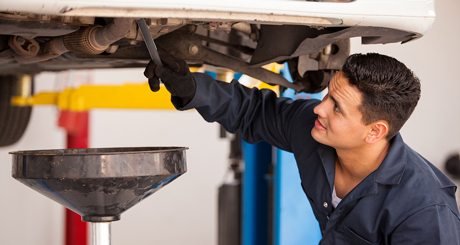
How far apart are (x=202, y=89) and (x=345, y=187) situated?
0.55m

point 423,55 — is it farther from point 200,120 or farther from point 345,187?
point 345,187

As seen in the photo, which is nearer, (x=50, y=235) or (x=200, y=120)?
(x=50, y=235)

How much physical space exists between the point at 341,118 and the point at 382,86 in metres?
0.14

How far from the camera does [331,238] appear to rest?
1.31 m

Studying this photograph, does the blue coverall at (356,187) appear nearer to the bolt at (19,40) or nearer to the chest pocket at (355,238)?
the chest pocket at (355,238)

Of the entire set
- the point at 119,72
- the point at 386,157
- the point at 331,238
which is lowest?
the point at 331,238

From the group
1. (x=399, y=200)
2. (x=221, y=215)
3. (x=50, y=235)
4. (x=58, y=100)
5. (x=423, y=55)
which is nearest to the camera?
(x=399, y=200)

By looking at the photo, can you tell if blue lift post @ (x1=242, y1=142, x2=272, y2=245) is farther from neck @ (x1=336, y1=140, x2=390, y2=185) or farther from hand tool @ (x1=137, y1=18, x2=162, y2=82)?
hand tool @ (x1=137, y1=18, x2=162, y2=82)

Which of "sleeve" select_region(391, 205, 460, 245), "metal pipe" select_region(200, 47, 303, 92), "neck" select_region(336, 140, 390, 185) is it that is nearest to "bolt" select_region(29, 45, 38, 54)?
"metal pipe" select_region(200, 47, 303, 92)

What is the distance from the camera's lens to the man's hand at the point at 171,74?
1.16m

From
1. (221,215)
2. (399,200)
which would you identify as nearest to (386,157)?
(399,200)

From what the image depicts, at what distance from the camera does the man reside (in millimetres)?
1152

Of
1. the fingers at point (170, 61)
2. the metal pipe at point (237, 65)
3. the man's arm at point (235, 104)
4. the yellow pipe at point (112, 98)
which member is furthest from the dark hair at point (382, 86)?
the yellow pipe at point (112, 98)

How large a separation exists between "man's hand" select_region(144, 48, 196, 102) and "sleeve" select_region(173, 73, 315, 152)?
0.27ft
